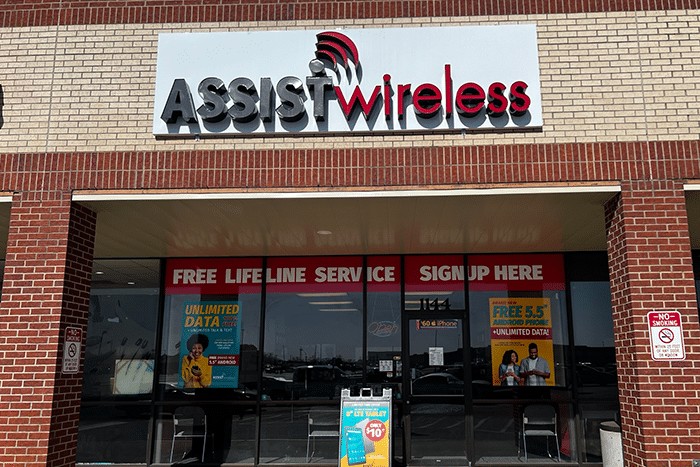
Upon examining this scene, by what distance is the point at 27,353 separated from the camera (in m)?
7.33

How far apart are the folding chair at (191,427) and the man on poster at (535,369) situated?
555cm

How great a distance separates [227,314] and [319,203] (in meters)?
4.41

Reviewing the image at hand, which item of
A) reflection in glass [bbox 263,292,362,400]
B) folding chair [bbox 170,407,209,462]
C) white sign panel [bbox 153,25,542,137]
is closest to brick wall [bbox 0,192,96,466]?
white sign panel [bbox 153,25,542,137]

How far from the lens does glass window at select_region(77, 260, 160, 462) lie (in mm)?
11305

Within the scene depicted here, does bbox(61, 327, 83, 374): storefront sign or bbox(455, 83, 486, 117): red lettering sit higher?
bbox(455, 83, 486, 117): red lettering

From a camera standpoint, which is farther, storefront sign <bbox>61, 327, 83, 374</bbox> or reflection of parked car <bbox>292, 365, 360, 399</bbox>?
reflection of parked car <bbox>292, 365, 360, 399</bbox>

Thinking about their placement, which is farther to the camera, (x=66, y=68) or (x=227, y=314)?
(x=227, y=314)

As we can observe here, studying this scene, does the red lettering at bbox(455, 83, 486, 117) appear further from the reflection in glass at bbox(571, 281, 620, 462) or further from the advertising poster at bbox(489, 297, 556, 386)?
the reflection in glass at bbox(571, 281, 620, 462)

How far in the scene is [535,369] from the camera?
11031mm

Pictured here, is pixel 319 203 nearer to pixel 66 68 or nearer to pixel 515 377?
pixel 66 68

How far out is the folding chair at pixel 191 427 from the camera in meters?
11.1

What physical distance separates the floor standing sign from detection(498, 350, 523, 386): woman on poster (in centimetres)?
227

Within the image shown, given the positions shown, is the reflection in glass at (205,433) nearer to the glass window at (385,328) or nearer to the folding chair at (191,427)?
the folding chair at (191,427)

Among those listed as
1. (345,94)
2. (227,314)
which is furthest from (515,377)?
(345,94)
